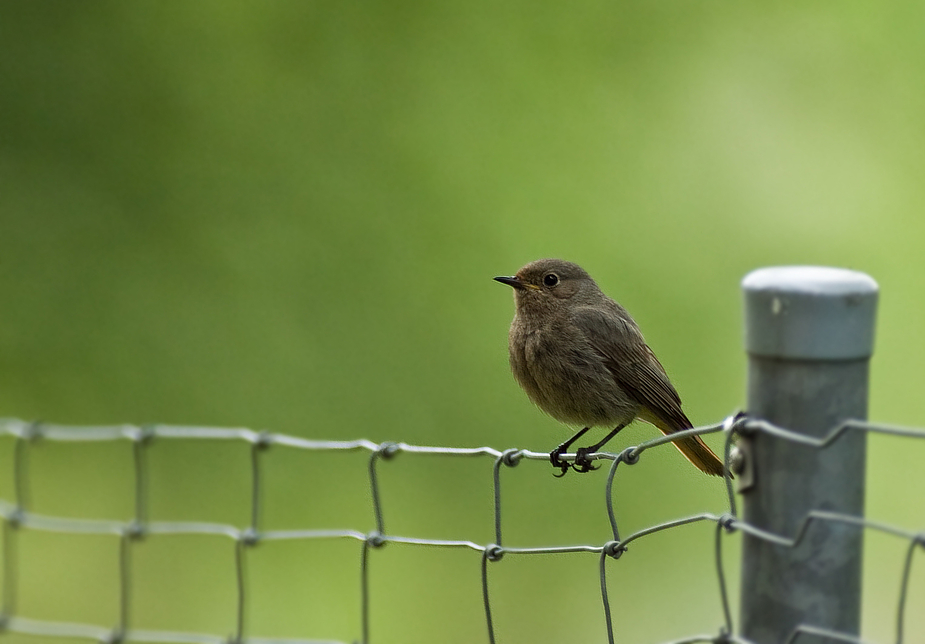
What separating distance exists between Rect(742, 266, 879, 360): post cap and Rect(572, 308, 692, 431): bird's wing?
265 cm

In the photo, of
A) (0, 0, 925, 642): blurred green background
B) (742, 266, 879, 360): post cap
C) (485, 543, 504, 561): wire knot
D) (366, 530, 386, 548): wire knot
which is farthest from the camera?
(0, 0, 925, 642): blurred green background

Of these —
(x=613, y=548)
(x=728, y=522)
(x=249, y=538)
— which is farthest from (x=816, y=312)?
(x=249, y=538)

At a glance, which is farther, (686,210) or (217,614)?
(686,210)

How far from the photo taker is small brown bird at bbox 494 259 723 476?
168 inches

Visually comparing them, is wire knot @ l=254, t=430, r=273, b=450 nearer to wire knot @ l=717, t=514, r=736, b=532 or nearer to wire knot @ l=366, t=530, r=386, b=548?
wire knot @ l=366, t=530, r=386, b=548

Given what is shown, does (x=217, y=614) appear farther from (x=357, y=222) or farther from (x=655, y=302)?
(x=655, y=302)

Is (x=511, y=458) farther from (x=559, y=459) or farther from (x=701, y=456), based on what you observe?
(x=701, y=456)

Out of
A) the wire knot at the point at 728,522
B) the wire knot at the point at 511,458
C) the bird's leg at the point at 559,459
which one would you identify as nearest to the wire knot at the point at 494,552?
the wire knot at the point at 511,458

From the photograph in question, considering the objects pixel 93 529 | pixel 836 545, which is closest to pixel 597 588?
pixel 93 529

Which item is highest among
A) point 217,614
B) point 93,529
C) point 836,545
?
point 836,545

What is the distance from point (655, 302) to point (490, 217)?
148cm

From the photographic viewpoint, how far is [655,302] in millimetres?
9016

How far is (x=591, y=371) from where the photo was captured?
168 inches

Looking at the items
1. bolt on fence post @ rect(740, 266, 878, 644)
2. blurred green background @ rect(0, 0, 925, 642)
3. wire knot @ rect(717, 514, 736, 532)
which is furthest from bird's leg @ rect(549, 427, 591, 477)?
blurred green background @ rect(0, 0, 925, 642)
